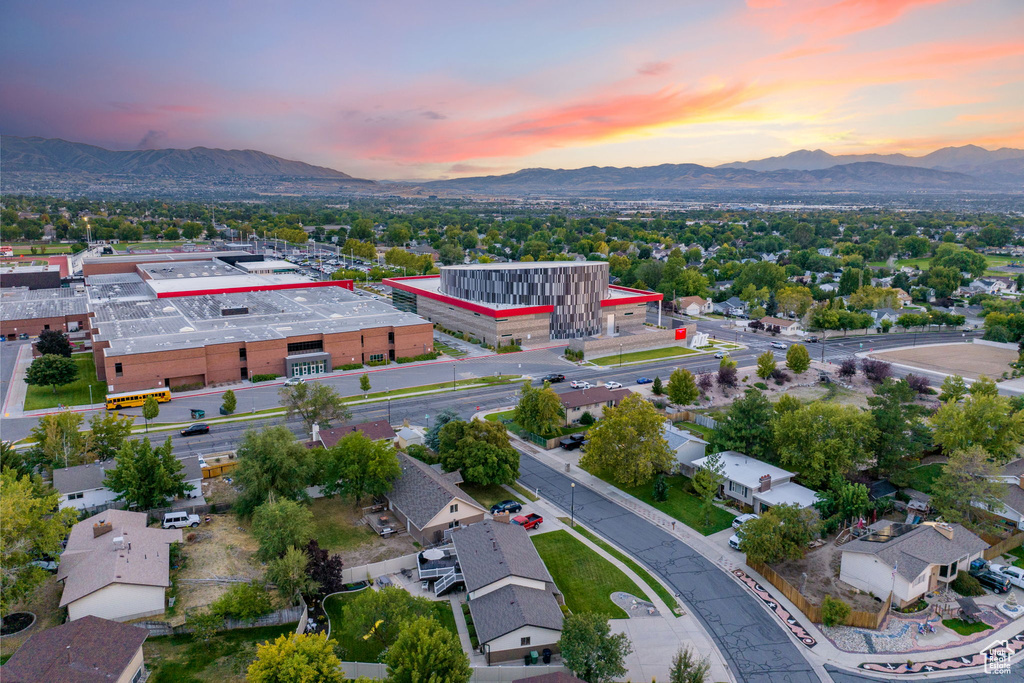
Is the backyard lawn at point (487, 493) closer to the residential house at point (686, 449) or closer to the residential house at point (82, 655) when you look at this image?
the residential house at point (686, 449)

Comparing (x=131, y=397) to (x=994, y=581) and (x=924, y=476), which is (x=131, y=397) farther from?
(x=994, y=581)

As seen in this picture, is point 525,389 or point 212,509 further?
point 525,389

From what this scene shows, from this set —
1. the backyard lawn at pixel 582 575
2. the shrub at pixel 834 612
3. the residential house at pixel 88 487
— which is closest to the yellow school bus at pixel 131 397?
the residential house at pixel 88 487

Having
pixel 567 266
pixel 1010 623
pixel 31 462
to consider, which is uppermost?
pixel 567 266

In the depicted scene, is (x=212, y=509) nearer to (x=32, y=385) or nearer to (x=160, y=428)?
(x=160, y=428)

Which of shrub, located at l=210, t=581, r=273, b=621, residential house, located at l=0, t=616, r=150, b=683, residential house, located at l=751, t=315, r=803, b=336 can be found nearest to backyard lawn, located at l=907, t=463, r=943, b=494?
shrub, located at l=210, t=581, r=273, b=621

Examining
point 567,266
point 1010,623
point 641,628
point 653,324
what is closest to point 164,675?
point 641,628
